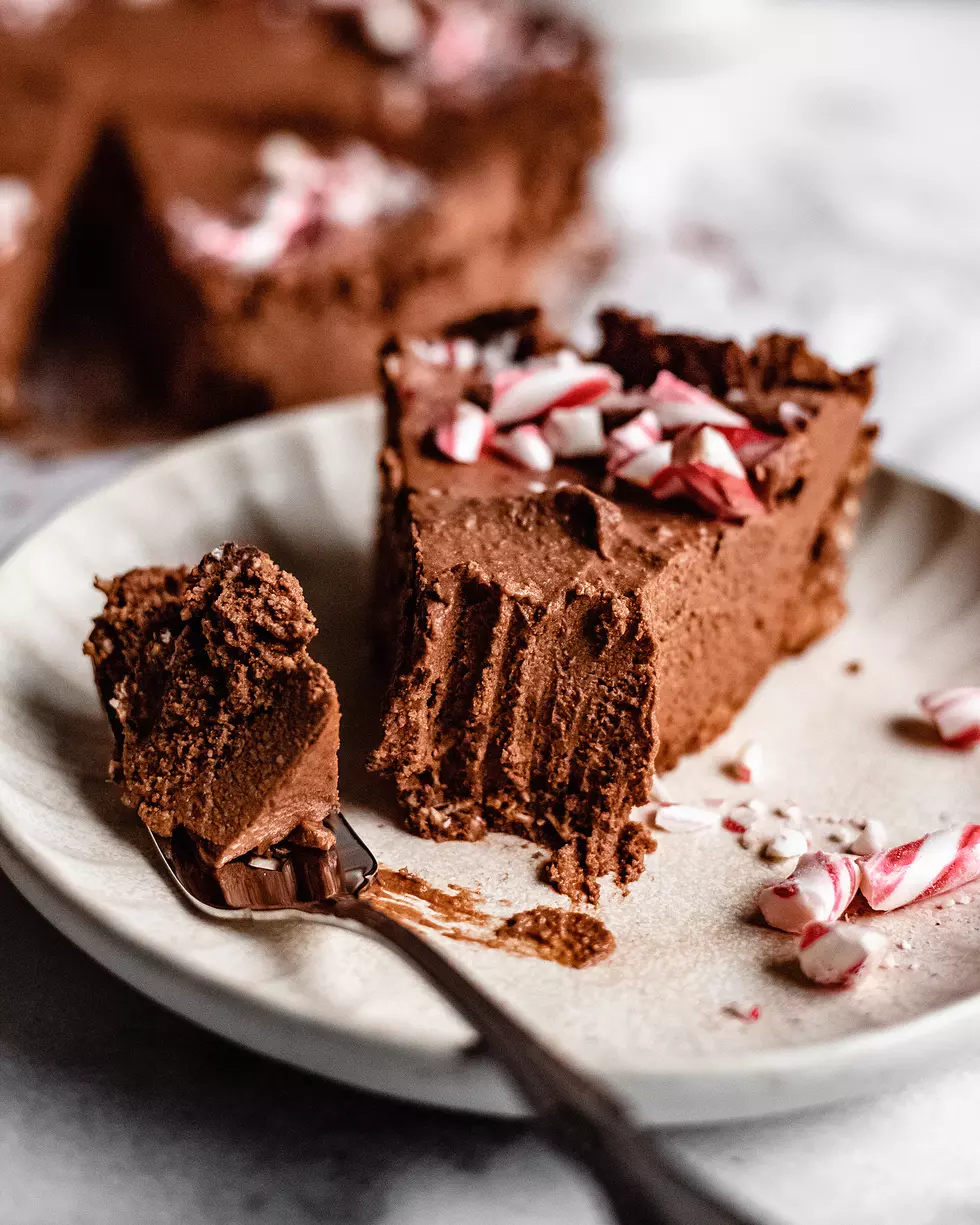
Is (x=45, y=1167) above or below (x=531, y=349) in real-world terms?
below

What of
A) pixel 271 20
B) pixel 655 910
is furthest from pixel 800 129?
pixel 655 910

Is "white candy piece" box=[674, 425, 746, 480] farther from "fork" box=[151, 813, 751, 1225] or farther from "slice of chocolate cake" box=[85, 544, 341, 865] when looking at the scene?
"fork" box=[151, 813, 751, 1225]

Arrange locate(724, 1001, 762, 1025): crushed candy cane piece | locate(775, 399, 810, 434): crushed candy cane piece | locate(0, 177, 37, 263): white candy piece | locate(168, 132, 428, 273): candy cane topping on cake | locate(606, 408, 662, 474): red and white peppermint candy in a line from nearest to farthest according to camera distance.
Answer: locate(724, 1001, 762, 1025): crushed candy cane piece, locate(606, 408, 662, 474): red and white peppermint candy, locate(775, 399, 810, 434): crushed candy cane piece, locate(168, 132, 428, 273): candy cane topping on cake, locate(0, 177, 37, 263): white candy piece

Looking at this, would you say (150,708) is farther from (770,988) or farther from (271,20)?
(271,20)

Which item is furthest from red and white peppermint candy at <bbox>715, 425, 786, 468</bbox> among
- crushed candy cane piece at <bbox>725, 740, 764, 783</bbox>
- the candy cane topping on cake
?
the candy cane topping on cake

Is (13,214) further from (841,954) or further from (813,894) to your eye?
(841,954)

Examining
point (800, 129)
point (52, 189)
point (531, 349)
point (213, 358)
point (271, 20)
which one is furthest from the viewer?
point (800, 129)
